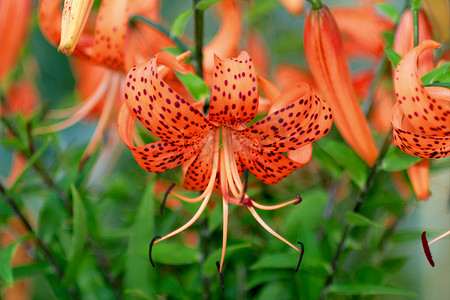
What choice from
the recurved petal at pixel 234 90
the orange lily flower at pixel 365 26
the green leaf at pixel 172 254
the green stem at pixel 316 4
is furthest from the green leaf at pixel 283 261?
the orange lily flower at pixel 365 26

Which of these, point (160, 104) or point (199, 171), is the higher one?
point (160, 104)

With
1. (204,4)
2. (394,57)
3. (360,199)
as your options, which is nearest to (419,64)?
(394,57)

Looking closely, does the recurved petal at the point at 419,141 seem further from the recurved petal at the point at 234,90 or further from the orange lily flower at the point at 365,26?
the orange lily flower at the point at 365,26

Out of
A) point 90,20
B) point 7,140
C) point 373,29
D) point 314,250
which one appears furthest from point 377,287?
point 90,20

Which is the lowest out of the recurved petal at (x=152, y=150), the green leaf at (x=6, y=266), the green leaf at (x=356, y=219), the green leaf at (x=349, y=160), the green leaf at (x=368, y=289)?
the green leaf at (x=368, y=289)

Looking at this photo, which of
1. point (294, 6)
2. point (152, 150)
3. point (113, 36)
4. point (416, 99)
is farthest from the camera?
point (294, 6)

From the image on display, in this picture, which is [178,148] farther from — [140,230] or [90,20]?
[90,20]

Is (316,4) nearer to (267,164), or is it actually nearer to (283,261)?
(267,164)

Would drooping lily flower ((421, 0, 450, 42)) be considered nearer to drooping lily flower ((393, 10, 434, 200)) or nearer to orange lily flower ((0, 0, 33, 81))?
drooping lily flower ((393, 10, 434, 200))
